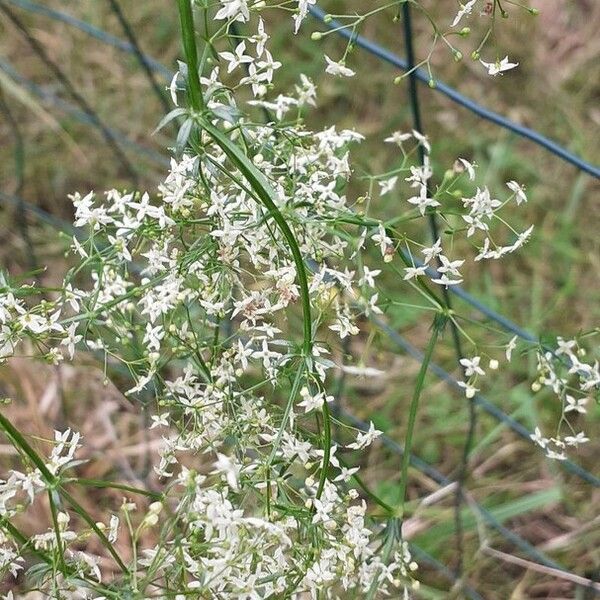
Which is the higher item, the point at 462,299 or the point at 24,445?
the point at 462,299

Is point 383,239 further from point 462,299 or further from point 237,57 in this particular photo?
point 462,299

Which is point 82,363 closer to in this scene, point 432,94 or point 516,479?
point 516,479

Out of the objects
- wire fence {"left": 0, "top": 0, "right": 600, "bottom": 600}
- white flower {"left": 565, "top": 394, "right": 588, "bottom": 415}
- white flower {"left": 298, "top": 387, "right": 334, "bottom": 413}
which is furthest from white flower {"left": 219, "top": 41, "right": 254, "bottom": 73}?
white flower {"left": 565, "top": 394, "right": 588, "bottom": 415}

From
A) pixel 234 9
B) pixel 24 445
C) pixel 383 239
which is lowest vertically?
pixel 24 445

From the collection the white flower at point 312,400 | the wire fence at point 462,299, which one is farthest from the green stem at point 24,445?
the wire fence at point 462,299

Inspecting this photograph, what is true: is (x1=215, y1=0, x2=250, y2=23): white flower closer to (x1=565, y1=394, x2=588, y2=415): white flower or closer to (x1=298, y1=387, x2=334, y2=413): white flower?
(x1=298, y1=387, x2=334, y2=413): white flower

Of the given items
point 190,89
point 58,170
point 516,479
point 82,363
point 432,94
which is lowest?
point 516,479

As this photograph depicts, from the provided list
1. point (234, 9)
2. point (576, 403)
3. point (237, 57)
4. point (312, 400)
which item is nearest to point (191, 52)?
point (234, 9)

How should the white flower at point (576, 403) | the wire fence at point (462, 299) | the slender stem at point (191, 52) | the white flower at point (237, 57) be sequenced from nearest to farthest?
the slender stem at point (191, 52), the white flower at point (237, 57), the white flower at point (576, 403), the wire fence at point (462, 299)

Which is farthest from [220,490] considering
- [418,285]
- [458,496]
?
[458,496]

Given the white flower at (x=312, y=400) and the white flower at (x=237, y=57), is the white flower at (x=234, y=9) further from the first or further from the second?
the white flower at (x=312, y=400)

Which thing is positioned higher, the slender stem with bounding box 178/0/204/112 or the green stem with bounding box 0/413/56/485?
the slender stem with bounding box 178/0/204/112
